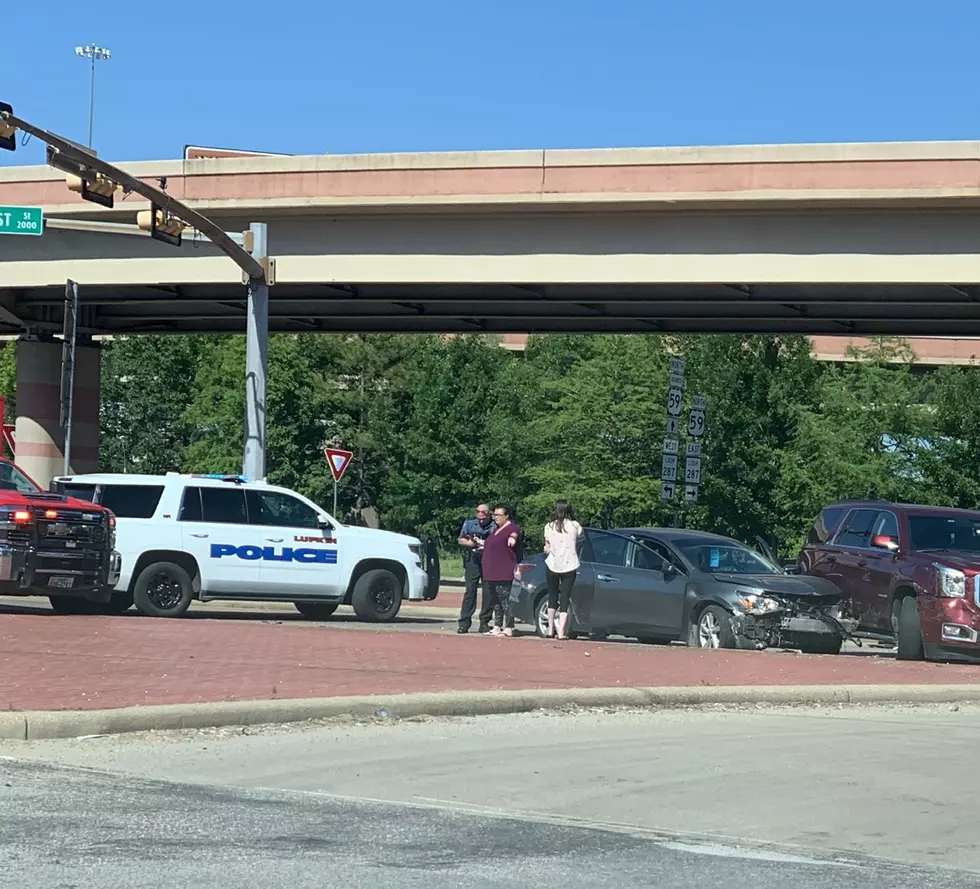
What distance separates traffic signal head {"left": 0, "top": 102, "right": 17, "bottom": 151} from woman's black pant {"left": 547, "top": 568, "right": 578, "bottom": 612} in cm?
867

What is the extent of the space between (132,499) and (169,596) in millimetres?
1390

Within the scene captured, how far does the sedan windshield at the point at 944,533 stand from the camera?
18266 mm

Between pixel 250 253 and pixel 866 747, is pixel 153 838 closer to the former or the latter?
pixel 866 747

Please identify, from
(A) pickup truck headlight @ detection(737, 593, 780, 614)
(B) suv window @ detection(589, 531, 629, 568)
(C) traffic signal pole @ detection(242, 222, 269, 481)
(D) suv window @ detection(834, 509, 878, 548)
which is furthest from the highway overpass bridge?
(A) pickup truck headlight @ detection(737, 593, 780, 614)

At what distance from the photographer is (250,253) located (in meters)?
26.1

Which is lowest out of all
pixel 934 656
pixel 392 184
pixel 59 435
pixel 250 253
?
pixel 934 656

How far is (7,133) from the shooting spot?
20.0 metres

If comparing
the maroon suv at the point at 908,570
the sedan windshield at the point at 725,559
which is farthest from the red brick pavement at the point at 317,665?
the sedan windshield at the point at 725,559

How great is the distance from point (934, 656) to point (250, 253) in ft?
43.9

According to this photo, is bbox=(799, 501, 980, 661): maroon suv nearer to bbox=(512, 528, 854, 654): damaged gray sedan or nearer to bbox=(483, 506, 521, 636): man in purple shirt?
bbox=(512, 528, 854, 654): damaged gray sedan

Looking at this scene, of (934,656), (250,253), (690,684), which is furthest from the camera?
(250,253)

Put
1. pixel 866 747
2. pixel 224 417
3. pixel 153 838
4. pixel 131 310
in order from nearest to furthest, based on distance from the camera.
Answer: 1. pixel 153 838
2. pixel 866 747
3. pixel 131 310
4. pixel 224 417

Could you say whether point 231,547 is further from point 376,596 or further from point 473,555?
point 473,555

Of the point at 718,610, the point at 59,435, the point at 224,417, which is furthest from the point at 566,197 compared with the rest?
the point at 224,417
